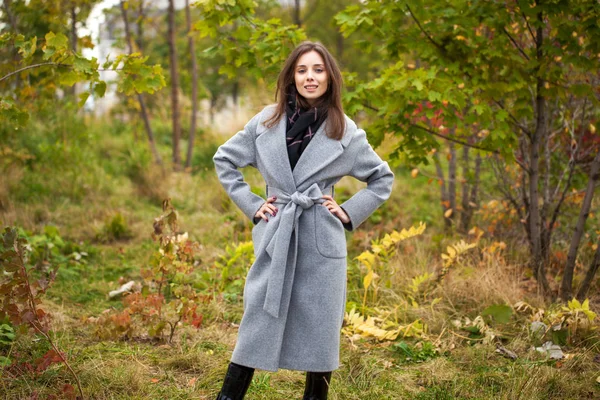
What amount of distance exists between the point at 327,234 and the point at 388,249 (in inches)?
88.1

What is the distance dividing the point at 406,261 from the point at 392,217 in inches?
71.6

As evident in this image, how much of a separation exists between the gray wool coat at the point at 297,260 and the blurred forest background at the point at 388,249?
680 millimetres

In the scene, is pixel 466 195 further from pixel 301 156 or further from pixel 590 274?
pixel 301 156

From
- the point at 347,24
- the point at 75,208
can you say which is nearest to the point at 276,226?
the point at 347,24

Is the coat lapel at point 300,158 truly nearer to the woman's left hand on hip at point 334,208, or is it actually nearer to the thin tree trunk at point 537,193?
the woman's left hand on hip at point 334,208

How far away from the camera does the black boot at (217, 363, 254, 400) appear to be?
2.65m

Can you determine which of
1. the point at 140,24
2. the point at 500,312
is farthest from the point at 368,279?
the point at 140,24

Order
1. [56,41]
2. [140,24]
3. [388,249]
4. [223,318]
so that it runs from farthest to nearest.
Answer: [140,24] < [388,249] < [223,318] < [56,41]

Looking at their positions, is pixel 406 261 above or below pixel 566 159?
below

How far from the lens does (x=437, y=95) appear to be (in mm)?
3998

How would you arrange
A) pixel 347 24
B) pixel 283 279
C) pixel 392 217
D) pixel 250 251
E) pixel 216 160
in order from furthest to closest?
pixel 392 217 → pixel 250 251 → pixel 347 24 → pixel 216 160 → pixel 283 279

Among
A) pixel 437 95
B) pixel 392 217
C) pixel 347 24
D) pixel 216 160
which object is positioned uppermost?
pixel 347 24

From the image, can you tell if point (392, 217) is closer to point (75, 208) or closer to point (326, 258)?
point (75, 208)

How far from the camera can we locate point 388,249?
4.83 m
